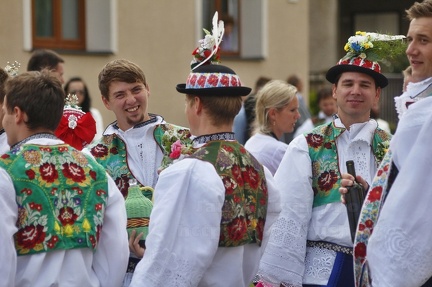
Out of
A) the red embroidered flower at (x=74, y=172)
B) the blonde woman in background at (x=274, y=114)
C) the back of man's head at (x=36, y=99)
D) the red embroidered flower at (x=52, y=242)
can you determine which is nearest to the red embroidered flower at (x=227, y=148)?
the red embroidered flower at (x=74, y=172)

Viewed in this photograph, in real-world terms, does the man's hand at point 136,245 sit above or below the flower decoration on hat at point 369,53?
below

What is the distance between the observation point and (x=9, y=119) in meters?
4.48

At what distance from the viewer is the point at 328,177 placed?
5574 mm

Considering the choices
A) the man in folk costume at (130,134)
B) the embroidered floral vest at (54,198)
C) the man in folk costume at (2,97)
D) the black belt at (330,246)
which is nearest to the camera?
the embroidered floral vest at (54,198)

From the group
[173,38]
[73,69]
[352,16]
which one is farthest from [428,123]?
[352,16]

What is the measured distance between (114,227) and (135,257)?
543 millimetres

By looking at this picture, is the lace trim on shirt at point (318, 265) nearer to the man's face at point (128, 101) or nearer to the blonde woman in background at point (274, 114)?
the man's face at point (128, 101)

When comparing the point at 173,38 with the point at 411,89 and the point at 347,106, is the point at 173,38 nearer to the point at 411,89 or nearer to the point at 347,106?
the point at 347,106

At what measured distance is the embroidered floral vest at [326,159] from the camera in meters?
5.55

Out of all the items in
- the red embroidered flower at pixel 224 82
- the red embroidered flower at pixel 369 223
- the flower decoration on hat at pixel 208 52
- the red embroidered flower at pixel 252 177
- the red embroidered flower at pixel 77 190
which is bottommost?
the red embroidered flower at pixel 369 223

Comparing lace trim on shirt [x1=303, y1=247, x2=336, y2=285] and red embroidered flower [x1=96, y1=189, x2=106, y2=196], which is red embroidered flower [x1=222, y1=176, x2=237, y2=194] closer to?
red embroidered flower [x1=96, y1=189, x2=106, y2=196]

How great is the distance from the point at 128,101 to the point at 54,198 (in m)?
1.37

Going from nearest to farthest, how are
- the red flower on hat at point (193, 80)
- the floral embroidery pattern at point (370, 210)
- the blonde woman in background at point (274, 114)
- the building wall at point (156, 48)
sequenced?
the floral embroidery pattern at point (370, 210) < the red flower on hat at point (193, 80) < the blonde woman in background at point (274, 114) < the building wall at point (156, 48)

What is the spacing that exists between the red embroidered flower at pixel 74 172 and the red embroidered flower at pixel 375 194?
3.98ft
